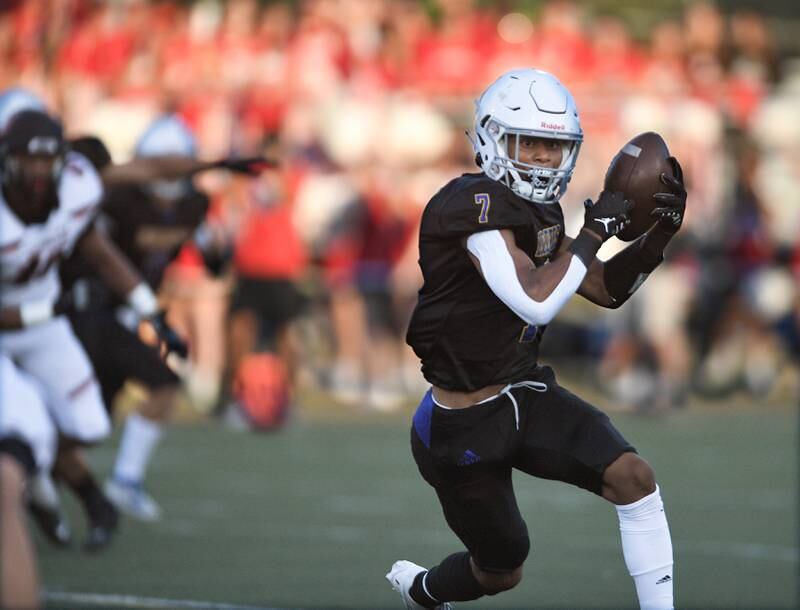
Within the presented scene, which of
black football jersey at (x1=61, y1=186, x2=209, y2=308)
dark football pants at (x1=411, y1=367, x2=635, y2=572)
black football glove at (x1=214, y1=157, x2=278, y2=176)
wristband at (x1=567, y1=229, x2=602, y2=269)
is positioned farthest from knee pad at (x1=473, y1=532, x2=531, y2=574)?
black football jersey at (x1=61, y1=186, x2=209, y2=308)

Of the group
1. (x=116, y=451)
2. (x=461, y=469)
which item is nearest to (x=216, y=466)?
(x=116, y=451)

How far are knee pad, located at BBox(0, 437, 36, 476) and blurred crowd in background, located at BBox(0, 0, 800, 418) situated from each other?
782cm

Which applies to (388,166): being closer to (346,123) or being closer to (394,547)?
(346,123)

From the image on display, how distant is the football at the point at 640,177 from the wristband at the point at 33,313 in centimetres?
233

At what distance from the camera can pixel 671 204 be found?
4684 millimetres

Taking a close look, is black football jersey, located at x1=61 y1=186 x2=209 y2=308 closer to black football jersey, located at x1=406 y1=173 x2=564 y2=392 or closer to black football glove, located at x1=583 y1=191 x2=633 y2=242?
black football jersey, located at x1=406 y1=173 x2=564 y2=392

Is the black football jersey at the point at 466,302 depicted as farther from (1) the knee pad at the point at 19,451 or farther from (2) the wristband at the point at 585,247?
(1) the knee pad at the point at 19,451

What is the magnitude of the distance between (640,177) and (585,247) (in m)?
0.36

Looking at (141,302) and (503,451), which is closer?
(503,451)

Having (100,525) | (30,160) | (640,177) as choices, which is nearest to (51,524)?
(100,525)

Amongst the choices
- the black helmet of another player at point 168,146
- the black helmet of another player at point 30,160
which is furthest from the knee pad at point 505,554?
the black helmet of another player at point 168,146

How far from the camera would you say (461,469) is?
466cm

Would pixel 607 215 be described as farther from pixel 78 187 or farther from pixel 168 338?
pixel 78 187

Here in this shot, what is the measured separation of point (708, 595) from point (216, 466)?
4.43 metres
